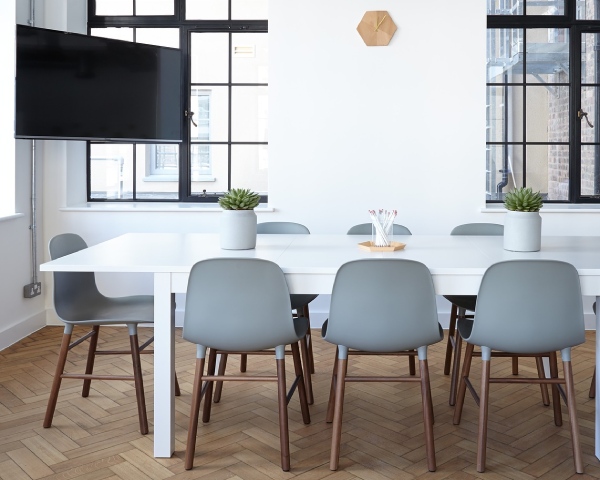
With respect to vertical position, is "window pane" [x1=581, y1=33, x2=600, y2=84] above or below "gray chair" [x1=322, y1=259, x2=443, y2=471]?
above

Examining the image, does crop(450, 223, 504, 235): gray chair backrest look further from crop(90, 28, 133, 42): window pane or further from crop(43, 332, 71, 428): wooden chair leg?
crop(90, 28, 133, 42): window pane

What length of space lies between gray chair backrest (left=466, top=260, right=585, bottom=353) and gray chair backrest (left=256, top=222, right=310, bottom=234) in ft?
5.81

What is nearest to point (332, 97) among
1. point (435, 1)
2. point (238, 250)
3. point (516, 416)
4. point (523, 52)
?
point (435, 1)

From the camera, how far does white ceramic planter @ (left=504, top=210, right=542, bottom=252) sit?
3.54 meters

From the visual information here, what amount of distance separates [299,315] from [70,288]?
1275 mm

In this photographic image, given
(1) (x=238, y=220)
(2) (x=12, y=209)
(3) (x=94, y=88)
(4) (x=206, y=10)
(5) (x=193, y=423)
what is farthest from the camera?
(4) (x=206, y=10)

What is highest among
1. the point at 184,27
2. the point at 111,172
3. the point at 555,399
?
the point at 184,27

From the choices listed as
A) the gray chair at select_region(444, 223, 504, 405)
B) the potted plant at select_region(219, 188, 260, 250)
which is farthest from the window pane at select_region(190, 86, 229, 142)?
the potted plant at select_region(219, 188, 260, 250)

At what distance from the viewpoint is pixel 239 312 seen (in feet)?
10.1

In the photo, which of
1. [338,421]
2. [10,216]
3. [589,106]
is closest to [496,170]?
[589,106]

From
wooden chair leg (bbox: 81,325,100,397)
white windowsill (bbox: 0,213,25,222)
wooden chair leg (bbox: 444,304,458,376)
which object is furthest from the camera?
white windowsill (bbox: 0,213,25,222)

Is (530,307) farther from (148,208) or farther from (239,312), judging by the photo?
(148,208)

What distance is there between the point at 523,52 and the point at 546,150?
825 mm

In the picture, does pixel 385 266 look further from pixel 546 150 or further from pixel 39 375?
pixel 546 150
